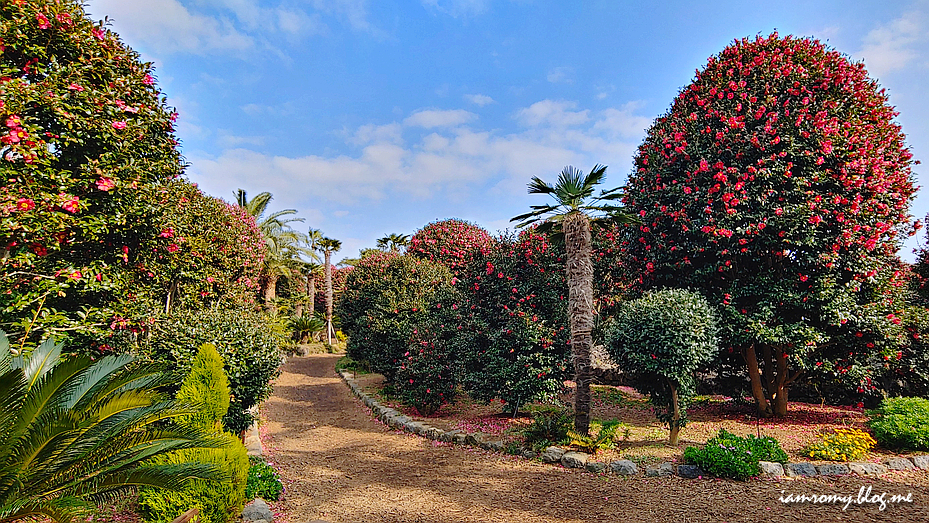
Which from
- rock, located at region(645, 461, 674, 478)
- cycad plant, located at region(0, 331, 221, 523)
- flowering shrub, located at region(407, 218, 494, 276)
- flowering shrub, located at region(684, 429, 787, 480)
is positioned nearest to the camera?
cycad plant, located at region(0, 331, 221, 523)

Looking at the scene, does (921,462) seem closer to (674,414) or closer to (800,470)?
(800,470)

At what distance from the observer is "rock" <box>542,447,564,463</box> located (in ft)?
21.2

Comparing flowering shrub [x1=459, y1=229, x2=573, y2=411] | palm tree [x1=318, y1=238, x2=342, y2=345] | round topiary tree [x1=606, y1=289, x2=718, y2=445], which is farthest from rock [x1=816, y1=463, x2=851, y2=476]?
palm tree [x1=318, y1=238, x2=342, y2=345]

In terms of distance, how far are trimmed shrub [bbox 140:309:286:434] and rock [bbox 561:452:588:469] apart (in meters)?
4.44

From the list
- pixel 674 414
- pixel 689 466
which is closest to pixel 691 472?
pixel 689 466

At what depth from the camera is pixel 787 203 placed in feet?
23.6

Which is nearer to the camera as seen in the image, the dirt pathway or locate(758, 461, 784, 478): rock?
the dirt pathway

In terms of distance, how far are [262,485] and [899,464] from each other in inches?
302

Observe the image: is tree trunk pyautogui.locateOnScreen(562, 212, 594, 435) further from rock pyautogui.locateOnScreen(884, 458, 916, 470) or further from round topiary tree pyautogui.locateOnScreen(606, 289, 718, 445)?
rock pyautogui.locateOnScreen(884, 458, 916, 470)

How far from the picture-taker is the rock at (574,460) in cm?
616

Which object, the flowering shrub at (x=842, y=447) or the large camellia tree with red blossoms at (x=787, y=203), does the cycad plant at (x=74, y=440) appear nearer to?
the flowering shrub at (x=842, y=447)

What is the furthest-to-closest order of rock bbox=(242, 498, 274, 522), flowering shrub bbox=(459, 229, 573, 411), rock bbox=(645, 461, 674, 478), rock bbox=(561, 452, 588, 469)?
flowering shrub bbox=(459, 229, 573, 411), rock bbox=(561, 452, 588, 469), rock bbox=(645, 461, 674, 478), rock bbox=(242, 498, 274, 522)

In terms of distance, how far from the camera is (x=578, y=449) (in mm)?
6605

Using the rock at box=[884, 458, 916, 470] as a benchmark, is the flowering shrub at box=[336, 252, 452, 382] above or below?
above
